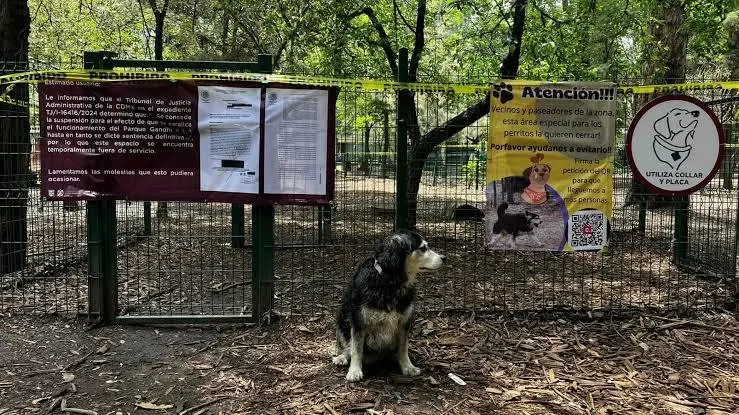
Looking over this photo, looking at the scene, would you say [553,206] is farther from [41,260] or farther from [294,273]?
[41,260]

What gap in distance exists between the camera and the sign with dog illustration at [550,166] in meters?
5.54

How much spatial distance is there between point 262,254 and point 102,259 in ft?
5.17

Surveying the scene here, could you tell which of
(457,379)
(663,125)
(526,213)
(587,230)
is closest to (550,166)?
(526,213)

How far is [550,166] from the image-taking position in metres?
5.59

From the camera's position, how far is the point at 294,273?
7.65 m

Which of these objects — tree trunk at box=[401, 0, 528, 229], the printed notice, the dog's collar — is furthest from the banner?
tree trunk at box=[401, 0, 528, 229]

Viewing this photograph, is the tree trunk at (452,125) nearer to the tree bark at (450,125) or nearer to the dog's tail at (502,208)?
the tree bark at (450,125)

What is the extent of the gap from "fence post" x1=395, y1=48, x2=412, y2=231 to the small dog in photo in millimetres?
1208

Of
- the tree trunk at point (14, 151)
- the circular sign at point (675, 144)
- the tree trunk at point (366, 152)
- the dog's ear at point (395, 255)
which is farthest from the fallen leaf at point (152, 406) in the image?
the circular sign at point (675, 144)

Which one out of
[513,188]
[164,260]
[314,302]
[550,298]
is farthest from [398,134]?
[164,260]

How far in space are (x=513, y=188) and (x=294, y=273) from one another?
11.1 ft

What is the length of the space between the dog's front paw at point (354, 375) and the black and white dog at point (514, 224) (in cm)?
207

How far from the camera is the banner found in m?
5.29

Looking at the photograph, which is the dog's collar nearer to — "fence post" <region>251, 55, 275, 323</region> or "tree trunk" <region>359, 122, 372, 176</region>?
"fence post" <region>251, 55, 275, 323</region>
